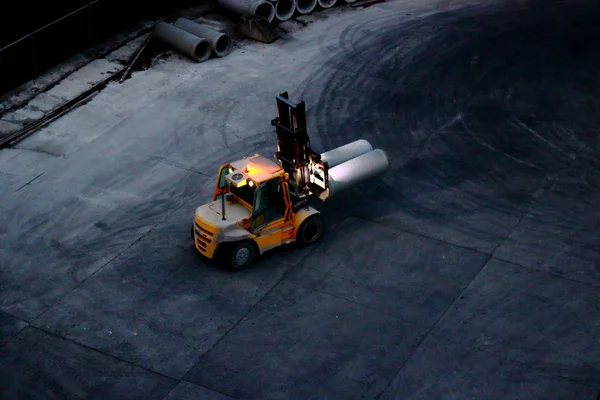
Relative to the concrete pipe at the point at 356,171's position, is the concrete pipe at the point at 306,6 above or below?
above

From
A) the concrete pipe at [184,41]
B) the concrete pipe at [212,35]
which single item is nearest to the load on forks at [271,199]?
the concrete pipe at [184,41]

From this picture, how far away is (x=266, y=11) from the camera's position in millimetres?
36438

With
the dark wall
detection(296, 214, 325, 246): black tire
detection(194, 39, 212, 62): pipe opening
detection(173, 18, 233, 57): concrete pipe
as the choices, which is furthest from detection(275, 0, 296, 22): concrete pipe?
detection(296, 214, 325, 246): black tire

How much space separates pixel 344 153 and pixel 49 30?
502 inches

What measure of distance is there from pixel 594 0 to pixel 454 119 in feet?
40.1

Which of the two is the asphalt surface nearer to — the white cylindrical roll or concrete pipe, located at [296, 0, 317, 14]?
the white cylindrical roll

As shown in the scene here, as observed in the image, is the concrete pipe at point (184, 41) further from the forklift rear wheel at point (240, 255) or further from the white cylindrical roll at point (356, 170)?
the forklift rear wheel at point (240, 255)

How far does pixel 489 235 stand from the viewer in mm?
24547

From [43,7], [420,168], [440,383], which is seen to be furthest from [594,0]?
[440,383]

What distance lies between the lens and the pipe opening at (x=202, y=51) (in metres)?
33.5

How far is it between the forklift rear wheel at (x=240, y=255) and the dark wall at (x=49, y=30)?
12.7 m

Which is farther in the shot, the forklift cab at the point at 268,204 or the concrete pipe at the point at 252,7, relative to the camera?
the concrete pipe at the point at 252,7

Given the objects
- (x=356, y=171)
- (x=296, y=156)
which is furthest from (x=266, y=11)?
(x=296, y=156)

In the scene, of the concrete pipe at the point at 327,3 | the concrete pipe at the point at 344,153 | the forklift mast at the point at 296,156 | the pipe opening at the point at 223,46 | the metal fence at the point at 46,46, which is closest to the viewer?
the forklift mast at the point at 296,156
